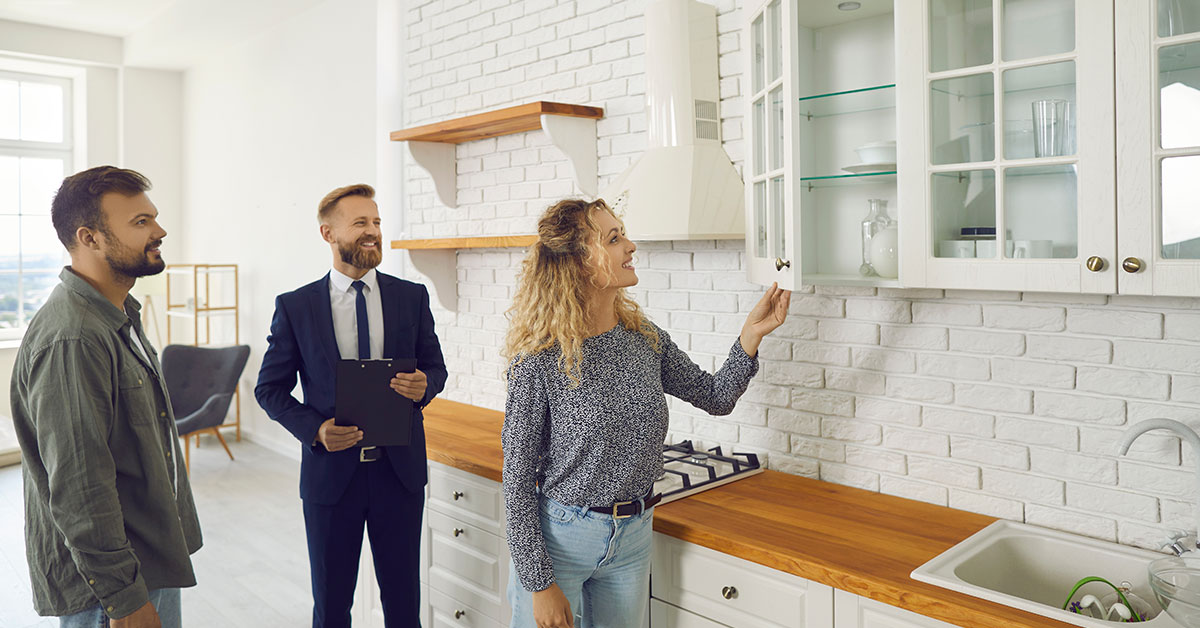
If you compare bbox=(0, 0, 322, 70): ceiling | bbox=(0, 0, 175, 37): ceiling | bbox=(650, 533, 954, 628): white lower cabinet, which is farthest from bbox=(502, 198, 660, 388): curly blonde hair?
bbox=(0, 0, 175, 37): ceiling

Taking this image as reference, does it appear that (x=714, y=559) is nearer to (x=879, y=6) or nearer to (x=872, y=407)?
(x=872, y=407)

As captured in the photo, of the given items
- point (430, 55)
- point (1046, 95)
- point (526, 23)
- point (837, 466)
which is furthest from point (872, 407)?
point (430, 55)

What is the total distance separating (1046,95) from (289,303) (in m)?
Answer: 2.04

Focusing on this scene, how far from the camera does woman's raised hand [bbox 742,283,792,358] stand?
218cm

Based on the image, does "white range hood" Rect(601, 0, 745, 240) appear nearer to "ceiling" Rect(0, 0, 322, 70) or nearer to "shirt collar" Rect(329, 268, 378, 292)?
"shirt collar" Rect(329, 268, 378, 292)

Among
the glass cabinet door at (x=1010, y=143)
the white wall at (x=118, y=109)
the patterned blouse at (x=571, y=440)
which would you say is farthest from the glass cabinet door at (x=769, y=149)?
the white wall at (x=118, y=109)

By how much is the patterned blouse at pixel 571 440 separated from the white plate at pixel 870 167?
74 cm

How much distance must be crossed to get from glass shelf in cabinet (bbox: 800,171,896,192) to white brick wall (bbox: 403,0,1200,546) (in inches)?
14.3

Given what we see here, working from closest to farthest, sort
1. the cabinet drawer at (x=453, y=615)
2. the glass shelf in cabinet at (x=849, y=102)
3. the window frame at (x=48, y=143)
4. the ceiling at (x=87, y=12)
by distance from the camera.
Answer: the glass shelf in cabinet at (x=849, y=102)
the cabinet drawer at (x=453, y=615)
the ceiling at (x=87, y=12)
the window frame at (x=48, y=143)

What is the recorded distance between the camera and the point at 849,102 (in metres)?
2.08

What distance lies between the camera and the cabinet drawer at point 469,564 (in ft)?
8.55

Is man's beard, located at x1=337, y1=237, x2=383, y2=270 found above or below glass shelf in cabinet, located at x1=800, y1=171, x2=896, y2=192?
below

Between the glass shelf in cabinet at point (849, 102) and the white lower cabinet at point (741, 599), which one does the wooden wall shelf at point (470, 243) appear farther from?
the white lower cabinet at point (741, 599)

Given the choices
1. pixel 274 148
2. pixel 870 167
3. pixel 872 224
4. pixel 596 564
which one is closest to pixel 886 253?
pixel 872 224
